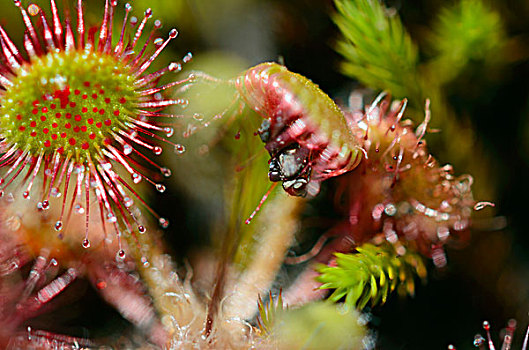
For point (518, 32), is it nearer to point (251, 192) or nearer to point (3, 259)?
point (251, 192)

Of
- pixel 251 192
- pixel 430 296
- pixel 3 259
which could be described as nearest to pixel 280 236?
pixel 251 192

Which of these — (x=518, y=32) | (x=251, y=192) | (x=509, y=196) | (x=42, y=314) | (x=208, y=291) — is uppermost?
(x=518, y=32)

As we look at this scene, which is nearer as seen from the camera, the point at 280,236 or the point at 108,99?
the point at 108,99

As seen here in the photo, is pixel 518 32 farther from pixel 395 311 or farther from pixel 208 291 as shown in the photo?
pixel 208 291

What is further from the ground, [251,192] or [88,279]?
[251,192]

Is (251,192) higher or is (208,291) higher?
(251,192)

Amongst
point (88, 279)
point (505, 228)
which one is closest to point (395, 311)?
point (505, 228)
